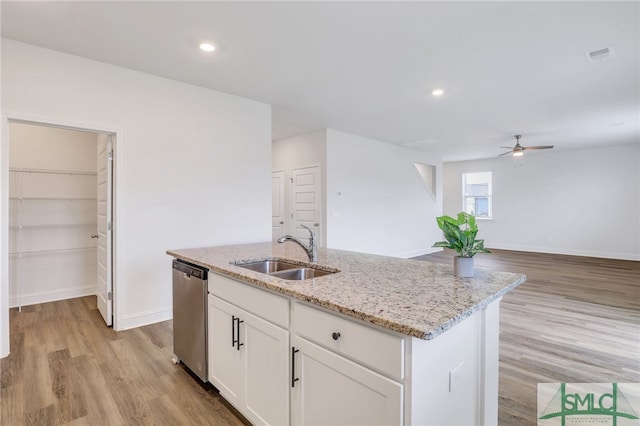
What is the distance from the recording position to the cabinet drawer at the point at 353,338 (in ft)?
3.43

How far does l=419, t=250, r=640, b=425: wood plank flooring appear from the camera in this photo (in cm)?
225

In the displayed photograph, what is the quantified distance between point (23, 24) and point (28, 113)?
688 millimetres

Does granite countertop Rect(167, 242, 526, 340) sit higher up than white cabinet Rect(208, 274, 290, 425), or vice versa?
granite countertop Rect(167, 242, 526, 340)

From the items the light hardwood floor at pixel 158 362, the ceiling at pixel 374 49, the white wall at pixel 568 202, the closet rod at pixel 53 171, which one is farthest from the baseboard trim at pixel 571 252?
the closet rod at pixel 53 171

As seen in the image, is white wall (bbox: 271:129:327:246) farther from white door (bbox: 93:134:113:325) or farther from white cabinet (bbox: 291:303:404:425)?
white cabinet (bbox: 291:303:404:425)

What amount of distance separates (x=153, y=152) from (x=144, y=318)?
1.75 metres

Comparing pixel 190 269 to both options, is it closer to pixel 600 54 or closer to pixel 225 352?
pixel 225 352

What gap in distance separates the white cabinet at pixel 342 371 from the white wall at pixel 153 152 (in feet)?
8.35

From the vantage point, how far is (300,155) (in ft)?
20.2

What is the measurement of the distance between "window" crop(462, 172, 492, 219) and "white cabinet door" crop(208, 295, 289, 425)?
926cm

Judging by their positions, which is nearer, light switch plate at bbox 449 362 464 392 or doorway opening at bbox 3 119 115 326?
light switch plate at bbox 449 362 464 392

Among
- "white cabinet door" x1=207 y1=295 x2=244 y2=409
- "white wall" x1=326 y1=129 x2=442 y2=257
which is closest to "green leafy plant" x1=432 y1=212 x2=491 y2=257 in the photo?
"white cabinet door" x1=207 y1=295 x2=244 y2=409

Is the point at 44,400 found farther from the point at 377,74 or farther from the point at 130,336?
the point at 377,74

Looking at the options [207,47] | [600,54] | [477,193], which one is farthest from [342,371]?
[477,193]
